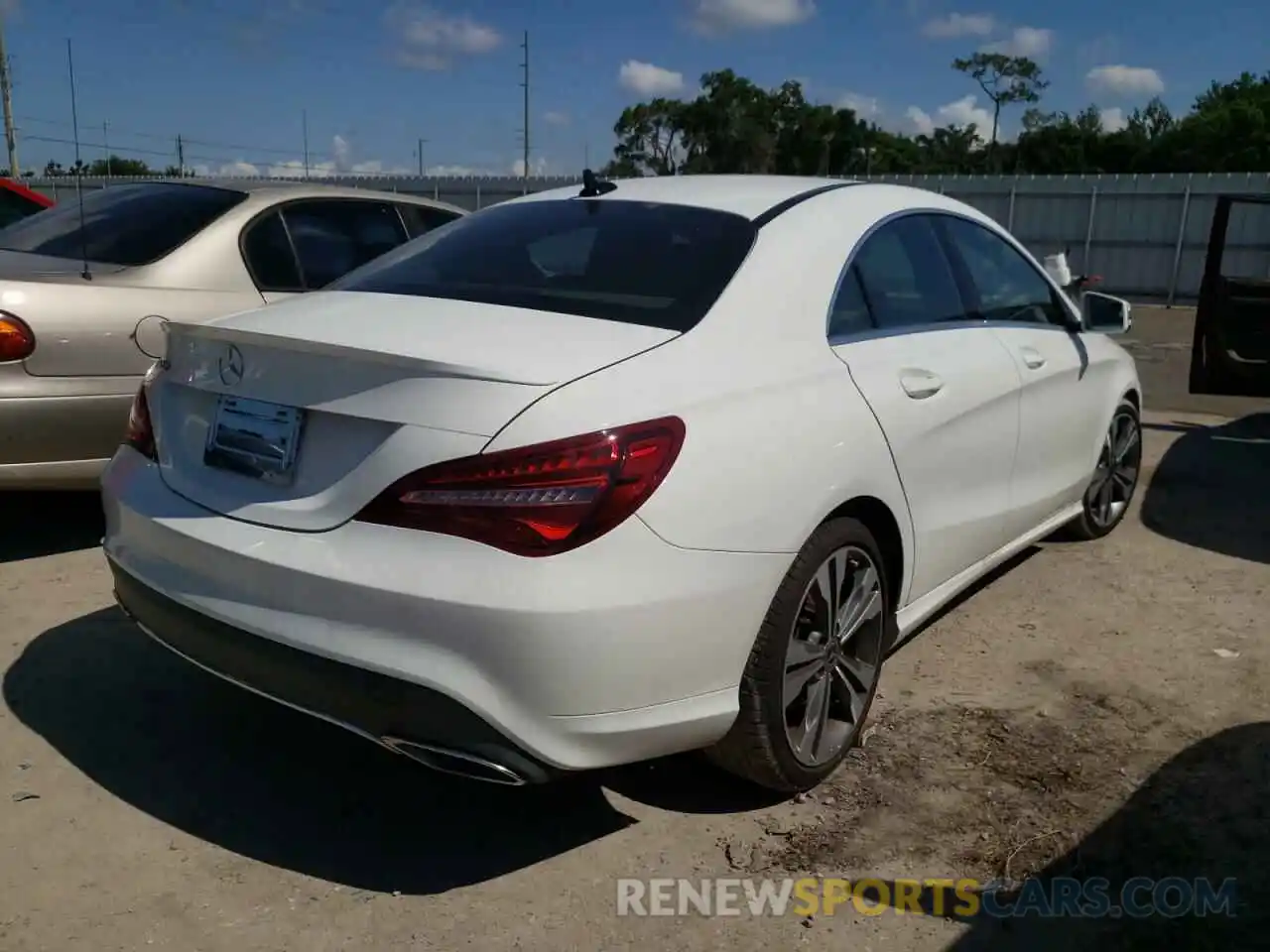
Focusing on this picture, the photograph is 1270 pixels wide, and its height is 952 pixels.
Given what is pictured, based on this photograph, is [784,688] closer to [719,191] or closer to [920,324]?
[920,324]

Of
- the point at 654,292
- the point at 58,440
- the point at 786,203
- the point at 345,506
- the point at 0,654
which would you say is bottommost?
the point at 0,654

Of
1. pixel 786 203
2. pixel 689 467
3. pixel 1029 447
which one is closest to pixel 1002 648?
pixel 1029 447

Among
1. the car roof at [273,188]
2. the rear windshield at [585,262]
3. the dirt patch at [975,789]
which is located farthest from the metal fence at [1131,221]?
the dirt patch at [975,789]

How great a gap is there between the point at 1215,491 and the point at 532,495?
212 inches

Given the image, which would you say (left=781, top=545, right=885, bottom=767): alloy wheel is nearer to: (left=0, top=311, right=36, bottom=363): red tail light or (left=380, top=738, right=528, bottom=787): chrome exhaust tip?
(left=380, top=738, right=528, bottom=787): chrome exhaust tip

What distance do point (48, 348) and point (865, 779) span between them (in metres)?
3.18

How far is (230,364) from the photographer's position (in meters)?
2.50

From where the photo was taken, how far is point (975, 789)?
9.48 ft

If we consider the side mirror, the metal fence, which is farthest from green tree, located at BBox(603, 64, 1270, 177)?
the side mirror

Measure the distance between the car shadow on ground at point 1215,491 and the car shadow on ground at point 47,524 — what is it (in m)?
5.01

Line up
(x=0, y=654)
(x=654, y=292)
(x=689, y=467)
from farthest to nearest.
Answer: (x=0, y=654)
(x=654, y=292)
(x=689, y=467)

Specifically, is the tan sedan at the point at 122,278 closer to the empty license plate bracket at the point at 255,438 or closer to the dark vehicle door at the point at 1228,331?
the empty license plate bracket at the point at 255,438

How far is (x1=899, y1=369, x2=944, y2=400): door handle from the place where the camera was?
3.06 meters

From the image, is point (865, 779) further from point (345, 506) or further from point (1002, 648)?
point (345, 506)
